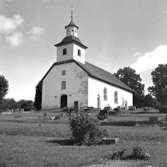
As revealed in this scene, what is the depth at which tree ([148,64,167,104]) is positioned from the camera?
73.6 metres

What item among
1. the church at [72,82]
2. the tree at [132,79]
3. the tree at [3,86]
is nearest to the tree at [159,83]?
the tree at [132,79]

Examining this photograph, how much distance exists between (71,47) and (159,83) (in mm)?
37554

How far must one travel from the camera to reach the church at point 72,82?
45.5m

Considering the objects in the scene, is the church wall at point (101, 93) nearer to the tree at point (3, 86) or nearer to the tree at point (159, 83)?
the tree at point (159, 83)

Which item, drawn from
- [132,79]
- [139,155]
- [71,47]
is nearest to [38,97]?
[71,47]

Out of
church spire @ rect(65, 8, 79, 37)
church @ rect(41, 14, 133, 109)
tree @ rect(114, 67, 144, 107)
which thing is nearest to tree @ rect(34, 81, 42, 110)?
church @ rect(41, 14, 133, 109)

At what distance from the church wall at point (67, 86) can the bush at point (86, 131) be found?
29.0 metres

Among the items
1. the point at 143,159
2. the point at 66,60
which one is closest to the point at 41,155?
the point at 143,159

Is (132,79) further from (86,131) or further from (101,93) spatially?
(86,131)

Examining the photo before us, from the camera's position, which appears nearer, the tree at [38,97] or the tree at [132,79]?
the tree at [38,97]

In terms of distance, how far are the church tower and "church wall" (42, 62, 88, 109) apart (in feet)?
5.56

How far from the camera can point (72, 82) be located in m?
46.7

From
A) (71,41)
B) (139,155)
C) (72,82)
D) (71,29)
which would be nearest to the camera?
(139,155)

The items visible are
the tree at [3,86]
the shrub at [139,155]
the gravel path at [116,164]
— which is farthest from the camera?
the tree at [3,86]
